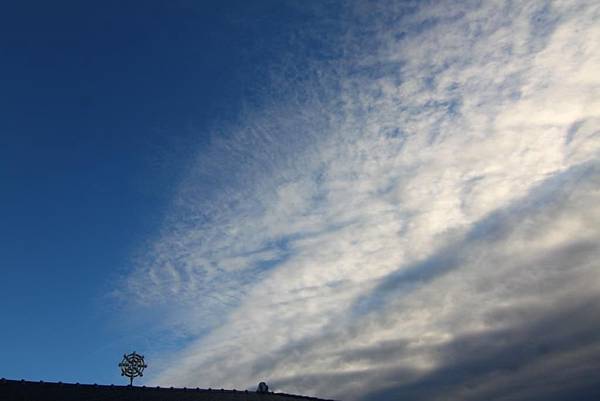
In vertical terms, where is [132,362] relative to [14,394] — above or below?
above

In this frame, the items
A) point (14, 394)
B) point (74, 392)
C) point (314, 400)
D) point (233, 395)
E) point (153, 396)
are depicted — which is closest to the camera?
point (14, 394)

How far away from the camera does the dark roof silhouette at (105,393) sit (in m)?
57.2

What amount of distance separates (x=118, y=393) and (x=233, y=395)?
56.2 ft

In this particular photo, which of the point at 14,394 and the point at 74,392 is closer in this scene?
the point at 14,394

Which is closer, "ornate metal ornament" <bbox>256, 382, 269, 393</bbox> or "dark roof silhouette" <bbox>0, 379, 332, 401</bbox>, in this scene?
"dark roof silhouette" <bbox>0, 379, 332, 401</bbox>

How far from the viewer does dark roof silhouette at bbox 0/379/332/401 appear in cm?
5725

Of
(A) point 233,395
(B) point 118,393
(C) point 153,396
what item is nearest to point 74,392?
(B) point 118,393

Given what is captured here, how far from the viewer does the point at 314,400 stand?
85.2m

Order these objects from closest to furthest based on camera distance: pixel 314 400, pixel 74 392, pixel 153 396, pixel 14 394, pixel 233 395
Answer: pixel 14 394, pixel 74 392, pixel 153 396, pixel 233 395, pixel 314 400

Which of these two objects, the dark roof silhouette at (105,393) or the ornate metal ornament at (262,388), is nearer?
the dark roof silhouette at (105,393)

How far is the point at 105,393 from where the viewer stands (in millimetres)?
64000

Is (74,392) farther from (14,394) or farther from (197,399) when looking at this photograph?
(197,399)

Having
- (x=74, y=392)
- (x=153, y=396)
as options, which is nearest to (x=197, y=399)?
(x=153, y=396)

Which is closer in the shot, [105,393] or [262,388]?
[105,393]
